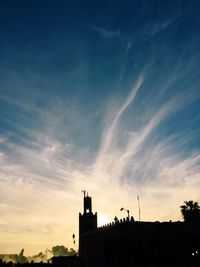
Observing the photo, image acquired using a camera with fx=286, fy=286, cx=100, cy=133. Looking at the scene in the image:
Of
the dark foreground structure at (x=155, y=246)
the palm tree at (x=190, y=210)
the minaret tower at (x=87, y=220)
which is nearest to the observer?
the dark foreground structure at (x=155, y=246)

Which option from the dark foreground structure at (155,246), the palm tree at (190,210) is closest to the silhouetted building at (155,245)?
the dark foreground structure at (155,246)

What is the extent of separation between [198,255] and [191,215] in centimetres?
2359

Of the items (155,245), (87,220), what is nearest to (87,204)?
(87,220)

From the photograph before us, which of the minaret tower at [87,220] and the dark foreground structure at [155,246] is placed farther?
the minaret tower at [87,220]

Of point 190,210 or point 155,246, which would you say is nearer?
point 155,246

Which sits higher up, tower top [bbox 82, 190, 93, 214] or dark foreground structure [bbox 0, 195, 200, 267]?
tower top [bbox 82, 190, 93, 214]

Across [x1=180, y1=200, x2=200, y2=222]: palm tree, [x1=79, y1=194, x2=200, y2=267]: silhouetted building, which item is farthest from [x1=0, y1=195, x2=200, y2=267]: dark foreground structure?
[x1=180, y1=200, x2=200, y2=222]: palm tree

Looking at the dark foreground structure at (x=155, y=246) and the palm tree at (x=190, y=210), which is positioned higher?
the palm tree at (x=190, y=210)

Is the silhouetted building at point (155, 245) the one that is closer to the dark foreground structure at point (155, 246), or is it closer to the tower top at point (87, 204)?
the dark foreground structure at point (155, 246)

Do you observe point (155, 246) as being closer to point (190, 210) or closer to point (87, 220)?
point (190, 210)

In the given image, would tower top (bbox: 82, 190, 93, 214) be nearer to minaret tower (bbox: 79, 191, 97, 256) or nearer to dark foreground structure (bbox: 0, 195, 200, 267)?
minaret tower (bbox: 79, 191, 97, 256)

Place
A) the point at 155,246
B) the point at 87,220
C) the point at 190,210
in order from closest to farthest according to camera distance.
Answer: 1. the point at 155,246
2. the point at 190,210
3. the point at 87,220

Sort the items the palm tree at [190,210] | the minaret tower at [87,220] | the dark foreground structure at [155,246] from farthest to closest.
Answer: the minaret tower at [87,220] < the palm tree at [190,210] < the dark foreground structure at [155,246]

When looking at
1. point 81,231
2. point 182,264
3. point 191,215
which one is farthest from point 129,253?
point 81,231
